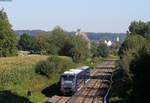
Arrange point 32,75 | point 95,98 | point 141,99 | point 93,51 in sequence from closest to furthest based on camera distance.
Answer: point 141,99, point 95,98, point 32,75, point 93,51

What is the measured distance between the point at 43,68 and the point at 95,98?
15661 millimetres

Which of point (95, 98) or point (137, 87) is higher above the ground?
point (137, 87)

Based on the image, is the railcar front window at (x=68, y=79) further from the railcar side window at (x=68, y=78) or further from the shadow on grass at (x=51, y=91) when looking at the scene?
the shadow on grass at (x=51, y=91)

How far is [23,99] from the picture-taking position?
1565 inches

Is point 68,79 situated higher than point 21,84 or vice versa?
point 68,79

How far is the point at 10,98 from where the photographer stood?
3753cm

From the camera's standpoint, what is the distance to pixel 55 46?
423 ft

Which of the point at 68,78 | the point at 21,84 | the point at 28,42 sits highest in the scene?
the point at 28,42

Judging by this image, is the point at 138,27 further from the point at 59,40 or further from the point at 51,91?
the point at 51,91

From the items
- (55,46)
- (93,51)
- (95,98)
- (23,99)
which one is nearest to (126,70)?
(95,98)

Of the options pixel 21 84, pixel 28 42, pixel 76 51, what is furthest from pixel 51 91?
pixel 28 42

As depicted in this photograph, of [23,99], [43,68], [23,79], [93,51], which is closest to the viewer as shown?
[23,99]

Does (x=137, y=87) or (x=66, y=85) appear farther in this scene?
(x=66, y=85)

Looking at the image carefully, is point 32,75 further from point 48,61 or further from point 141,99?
point 141,99
